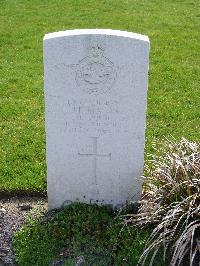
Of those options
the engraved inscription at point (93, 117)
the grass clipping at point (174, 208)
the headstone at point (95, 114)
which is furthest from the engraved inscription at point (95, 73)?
the grass clipping at point (174, 208)

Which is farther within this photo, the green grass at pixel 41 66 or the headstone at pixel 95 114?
the green grass at pixel 41 66

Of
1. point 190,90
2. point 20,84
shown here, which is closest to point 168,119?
point 190,90

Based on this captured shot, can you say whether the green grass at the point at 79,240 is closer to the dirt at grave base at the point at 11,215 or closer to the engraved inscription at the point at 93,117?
the dirt at grave base at the point at 11,215

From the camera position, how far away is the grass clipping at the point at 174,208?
395cm

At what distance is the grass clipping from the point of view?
3.95 meters

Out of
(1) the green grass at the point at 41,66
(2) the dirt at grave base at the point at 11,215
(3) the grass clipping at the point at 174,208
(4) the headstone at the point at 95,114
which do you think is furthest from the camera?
(1) the green grass at the point at 41,66

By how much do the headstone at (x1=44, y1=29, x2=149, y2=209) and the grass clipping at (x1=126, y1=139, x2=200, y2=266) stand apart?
0.21m

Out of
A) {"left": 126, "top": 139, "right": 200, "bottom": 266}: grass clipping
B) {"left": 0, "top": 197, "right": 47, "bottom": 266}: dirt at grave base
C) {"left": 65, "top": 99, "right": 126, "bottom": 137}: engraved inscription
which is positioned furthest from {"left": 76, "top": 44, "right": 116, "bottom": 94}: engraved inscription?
{"left": 0, "top": 197, "right": 47, "bottom": 266}: dirt at grave base

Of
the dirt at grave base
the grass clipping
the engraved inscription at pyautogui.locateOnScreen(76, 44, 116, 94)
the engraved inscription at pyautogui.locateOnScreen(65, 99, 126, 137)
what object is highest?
the engraved inscription at pyautogui.locateOnScreen(76, 44, 116, 94)

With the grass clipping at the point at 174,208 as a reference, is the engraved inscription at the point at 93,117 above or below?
above

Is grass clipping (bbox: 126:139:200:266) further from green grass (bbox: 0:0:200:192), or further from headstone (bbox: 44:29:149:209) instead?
green grass (bbox: 0:0:200:192)

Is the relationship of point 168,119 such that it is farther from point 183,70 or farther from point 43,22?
point 43,22

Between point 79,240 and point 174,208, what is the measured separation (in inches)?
31.0

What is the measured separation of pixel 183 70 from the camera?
818 centimetres
